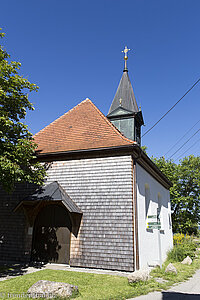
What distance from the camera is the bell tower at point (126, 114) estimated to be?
1455cm

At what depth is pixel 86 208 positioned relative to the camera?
400 inches

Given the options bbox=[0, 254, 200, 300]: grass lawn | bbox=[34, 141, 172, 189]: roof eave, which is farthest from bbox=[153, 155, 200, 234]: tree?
bbox=[0, 254, 200, 300]: grass lawn

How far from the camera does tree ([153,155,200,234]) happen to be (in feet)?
104

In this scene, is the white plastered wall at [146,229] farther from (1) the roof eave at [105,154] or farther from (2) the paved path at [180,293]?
(2) the paved path at [180,293]

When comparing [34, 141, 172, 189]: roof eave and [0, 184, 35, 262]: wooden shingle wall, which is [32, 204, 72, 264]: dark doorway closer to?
[0, 184, 35, 262]: wooden shingle wall

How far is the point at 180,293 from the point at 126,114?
33.9 ft

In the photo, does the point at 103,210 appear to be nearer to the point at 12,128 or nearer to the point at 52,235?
the point at 52,235

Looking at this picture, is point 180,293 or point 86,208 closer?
point 180,293

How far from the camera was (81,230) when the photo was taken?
32.7 feet

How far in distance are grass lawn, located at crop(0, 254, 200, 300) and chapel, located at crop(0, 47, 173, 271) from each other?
1303 mm

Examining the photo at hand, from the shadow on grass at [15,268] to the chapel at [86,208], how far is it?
0.56 metres

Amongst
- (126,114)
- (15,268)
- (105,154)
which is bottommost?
(15,268)

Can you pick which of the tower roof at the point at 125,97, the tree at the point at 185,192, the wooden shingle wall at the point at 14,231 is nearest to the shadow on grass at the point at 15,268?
the wooden shingle wall at the point at 14,231

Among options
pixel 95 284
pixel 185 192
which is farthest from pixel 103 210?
pixel 185 192
